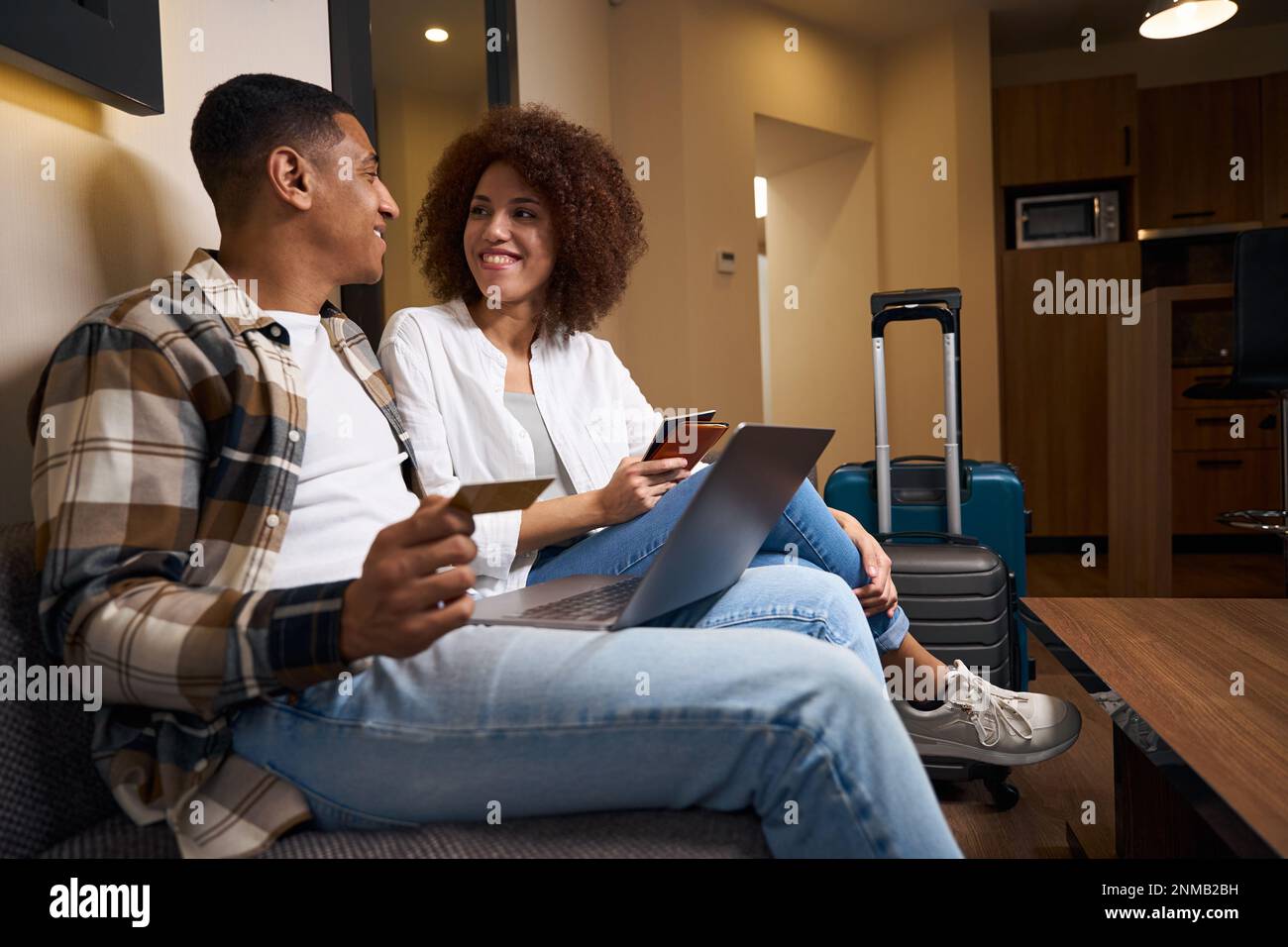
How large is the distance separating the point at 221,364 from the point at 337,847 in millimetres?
439

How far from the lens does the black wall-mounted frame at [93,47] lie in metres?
0.90

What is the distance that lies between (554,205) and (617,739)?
112cm

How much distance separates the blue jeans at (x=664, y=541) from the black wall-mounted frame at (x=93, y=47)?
77cm

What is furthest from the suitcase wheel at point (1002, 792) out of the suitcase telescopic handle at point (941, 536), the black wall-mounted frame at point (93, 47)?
the black wall-mounted frame at point (93, 47)

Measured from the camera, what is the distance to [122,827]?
0.75 m

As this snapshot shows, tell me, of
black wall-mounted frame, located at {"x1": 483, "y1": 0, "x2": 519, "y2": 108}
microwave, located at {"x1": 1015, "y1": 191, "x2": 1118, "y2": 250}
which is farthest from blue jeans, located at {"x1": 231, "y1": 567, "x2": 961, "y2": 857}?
microwave, located at {"x1": 1015, "y1": 191, "x2": 1118, "y2": 250}

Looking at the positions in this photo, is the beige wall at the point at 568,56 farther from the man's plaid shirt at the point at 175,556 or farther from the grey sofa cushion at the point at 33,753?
the grey sofa cushion at the point at 33,753

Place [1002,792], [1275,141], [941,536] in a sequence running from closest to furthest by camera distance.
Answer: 1. [1002,792]
2. [941,536]
3. [1275,141]

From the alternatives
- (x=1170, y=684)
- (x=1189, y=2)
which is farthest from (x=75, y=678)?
(x=1189, y=2)

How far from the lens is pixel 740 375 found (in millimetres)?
4094

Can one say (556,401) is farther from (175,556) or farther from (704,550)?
(175,556)

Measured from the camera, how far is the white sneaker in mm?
1391

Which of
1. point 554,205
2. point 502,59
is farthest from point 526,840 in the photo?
point 502,59
